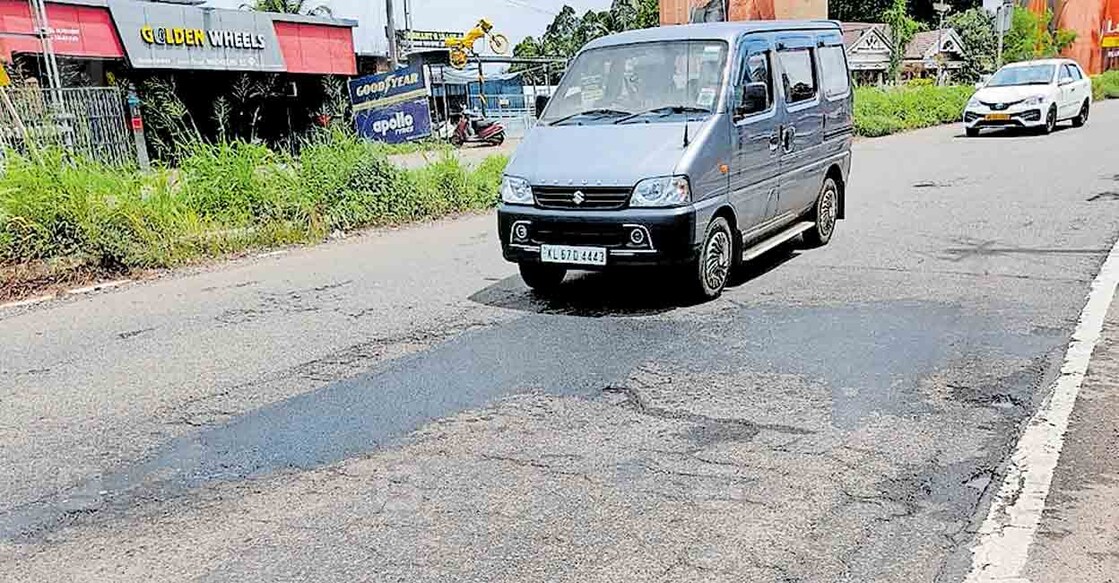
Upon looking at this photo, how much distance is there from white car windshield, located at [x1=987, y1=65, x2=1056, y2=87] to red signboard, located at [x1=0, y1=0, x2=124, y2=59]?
787 inches

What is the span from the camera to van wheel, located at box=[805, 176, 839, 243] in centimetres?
914

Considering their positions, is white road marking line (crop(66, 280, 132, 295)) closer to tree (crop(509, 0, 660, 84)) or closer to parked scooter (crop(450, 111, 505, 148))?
parked scooter (crop(450, 111, 505, 148))

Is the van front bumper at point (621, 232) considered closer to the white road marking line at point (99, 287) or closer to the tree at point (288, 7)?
the white road marking line at point (99, 287)

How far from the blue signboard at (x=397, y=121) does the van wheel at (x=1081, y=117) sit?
50.5 feet

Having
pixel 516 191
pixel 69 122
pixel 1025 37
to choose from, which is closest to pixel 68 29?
pixel 69 122

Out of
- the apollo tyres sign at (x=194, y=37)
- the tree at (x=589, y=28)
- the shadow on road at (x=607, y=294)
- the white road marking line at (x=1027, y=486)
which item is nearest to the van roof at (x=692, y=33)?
the shadow on road at (x=607, y=294)

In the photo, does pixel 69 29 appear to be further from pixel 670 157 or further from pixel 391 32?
pixel 670 157

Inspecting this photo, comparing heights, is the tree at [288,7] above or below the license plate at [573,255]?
above

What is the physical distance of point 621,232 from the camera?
264 inches

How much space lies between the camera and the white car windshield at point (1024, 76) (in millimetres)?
21641

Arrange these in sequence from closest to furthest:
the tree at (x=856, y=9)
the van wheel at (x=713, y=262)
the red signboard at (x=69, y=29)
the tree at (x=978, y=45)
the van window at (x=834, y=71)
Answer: the van wheel at (x=713, y=262), the van window at (x=834, y=71), the red signboard at (x=69, y=29), the tree at (x=978, y=45), the tree at (x=856, y=9)

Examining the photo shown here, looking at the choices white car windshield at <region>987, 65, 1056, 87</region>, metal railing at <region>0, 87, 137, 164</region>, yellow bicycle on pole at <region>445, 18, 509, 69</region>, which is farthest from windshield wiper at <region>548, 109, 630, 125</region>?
yellow bicycle on pole at <region>445, 18, 509, 69</region>

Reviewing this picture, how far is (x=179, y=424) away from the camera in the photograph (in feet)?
16.5

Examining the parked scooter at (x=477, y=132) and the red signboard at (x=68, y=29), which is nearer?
the red signboard at (x=68, y=29)
